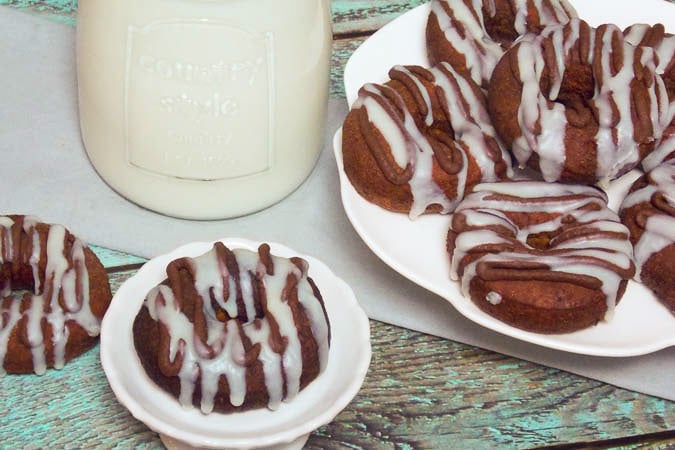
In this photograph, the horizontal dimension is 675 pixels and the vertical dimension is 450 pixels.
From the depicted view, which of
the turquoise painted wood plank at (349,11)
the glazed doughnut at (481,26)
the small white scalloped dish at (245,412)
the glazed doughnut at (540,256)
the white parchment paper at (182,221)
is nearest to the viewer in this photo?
the small white scalloped dish at (245,412)

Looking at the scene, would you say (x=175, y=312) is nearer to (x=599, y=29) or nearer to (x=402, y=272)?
(x=402, y=272)

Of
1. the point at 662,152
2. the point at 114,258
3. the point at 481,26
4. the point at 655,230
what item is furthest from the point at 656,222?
the point at 114,258

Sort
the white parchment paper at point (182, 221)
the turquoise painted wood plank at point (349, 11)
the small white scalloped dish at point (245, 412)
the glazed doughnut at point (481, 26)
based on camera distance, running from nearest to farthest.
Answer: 1. the small white scalloped dish at point (245, 412)
2. the white parchment paper at point (182, 221)
3. the glazed doughnut at point (481, 26)
4. the turquoise painted wood plank at point (349, 11)

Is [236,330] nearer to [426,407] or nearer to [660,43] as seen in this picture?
[426,407]

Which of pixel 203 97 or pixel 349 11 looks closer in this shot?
pixel 203 97

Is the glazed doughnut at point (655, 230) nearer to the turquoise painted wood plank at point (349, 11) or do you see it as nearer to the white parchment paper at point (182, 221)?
the white parchment paper at point (182, 221)

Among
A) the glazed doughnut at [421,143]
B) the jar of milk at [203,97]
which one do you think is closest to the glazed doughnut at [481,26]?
the glazed doughnut at [421,143]
